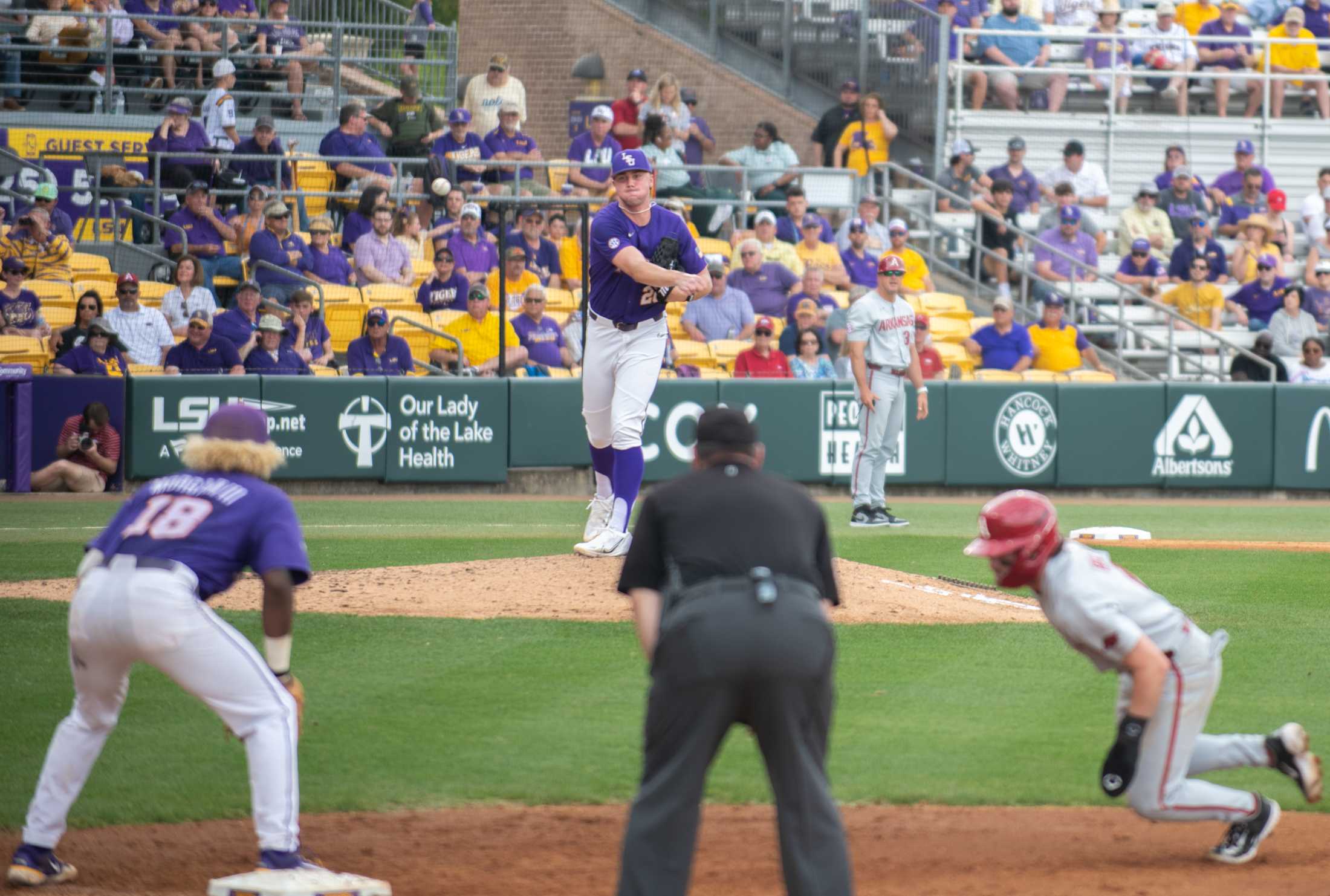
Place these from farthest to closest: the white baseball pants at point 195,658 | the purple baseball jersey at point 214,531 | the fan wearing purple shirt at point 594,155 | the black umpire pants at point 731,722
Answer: the fan wearing purple shirt at point 594,155 → the purple baseball jersey at point 214,531 → the white baseball pants at point 195,658 → the black umpire pants at point 731,722

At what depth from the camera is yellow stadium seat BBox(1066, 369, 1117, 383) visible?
19250 millimetres

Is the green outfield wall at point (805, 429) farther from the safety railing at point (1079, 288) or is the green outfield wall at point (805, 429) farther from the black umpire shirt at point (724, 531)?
the black umpire shirt at point (724, 531)

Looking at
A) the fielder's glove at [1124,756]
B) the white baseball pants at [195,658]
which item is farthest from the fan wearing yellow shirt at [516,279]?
the fielder's glove at [1124,756]

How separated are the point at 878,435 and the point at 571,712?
677 centimetres

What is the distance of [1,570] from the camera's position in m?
11.5

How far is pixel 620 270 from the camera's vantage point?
31.2 feet

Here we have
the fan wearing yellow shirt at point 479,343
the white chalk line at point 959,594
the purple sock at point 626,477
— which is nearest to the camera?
the purple sock at point 626,477

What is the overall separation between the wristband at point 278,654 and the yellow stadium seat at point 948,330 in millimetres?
15402

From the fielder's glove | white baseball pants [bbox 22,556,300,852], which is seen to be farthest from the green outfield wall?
the fielder's glove

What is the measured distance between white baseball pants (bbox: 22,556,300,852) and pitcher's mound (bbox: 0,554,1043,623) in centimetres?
448

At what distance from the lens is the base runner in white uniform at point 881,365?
1390 centimetres

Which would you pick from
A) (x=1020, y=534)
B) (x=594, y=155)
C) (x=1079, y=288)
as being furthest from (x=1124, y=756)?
(x=1079, y=288)

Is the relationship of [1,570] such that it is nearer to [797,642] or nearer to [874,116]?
[797,642]

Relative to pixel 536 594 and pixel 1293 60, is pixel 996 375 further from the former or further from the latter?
pixel 536 594
